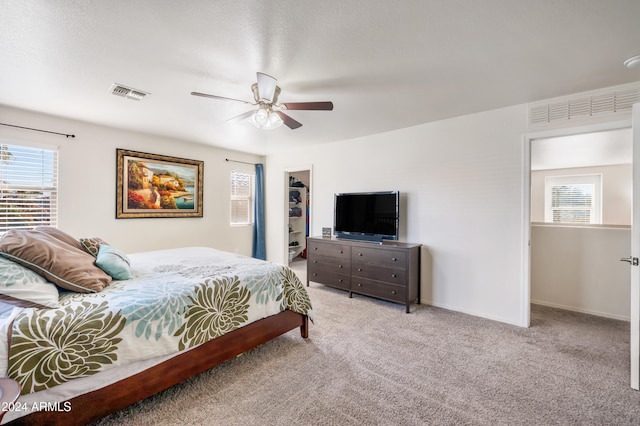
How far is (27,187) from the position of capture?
3318 millimetres

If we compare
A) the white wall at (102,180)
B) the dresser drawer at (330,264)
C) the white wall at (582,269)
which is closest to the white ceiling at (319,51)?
the white wall at (102,180)

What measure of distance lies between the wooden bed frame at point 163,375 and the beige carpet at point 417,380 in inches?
5.1

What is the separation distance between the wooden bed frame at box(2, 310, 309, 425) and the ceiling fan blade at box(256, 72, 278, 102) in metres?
1.91

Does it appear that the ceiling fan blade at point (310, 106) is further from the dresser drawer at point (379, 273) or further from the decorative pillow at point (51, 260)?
the dresser drawer at point (379, 273)

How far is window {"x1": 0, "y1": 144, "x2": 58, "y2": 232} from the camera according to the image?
10.5 feet

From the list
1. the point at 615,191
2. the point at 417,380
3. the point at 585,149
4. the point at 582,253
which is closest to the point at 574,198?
the point at 615,191

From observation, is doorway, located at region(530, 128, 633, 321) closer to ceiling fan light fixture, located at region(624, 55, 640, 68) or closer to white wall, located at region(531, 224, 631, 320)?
white wall, located at region(531, 224, 631, 320)

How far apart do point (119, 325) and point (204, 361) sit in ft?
2.16

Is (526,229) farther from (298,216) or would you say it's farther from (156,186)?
(156,186)

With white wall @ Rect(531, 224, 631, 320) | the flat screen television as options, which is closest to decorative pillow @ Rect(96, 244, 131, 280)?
the flat screen television

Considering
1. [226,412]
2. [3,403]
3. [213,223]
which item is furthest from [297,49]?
[213,223]

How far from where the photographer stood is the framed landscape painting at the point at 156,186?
4070 millimetres

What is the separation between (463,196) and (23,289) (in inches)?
158

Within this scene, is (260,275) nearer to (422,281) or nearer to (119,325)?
(119,325)
